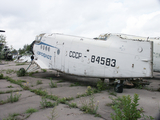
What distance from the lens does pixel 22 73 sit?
38.9ft

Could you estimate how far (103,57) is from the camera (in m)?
7.30

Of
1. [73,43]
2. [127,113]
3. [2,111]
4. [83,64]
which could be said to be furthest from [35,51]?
[127,113]

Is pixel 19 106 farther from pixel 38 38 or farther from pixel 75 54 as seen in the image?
pixel 38 38

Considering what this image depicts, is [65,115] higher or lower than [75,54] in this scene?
lower

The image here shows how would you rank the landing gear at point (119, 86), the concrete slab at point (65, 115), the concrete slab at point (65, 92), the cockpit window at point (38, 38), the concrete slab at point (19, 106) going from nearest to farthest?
the concrete slab at point (65, 115) → the concrete slab at point (19, 106) → the concrete slab at point (65, 92) → the landing gear at point (119, 86) → the cockpit window at point (38, 38)

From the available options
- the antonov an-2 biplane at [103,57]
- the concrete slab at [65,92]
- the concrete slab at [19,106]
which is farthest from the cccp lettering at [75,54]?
the concrete slab at [19,106]

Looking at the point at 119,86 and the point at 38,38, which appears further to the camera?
the point at 38,38

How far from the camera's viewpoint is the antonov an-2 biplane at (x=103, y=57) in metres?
6.49

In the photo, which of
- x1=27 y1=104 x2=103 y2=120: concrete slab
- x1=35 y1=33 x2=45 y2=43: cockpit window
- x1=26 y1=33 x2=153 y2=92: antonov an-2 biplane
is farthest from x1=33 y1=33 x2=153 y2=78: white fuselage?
x1=27 y1=104 x2=103 y2=120: concrete slab

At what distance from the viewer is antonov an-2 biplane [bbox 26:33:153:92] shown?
256 inches

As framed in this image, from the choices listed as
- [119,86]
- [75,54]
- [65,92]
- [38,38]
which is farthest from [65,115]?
[38,38]

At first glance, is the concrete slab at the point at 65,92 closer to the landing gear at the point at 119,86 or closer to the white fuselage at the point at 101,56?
the white fuselage at the point at 101,56

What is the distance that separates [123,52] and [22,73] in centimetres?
967

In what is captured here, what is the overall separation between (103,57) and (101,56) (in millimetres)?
146
